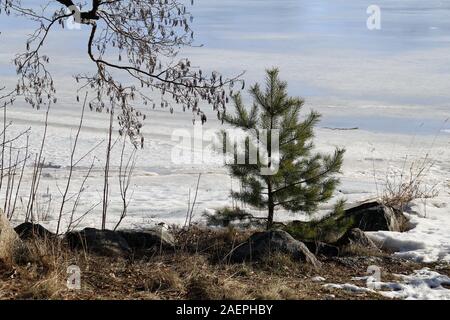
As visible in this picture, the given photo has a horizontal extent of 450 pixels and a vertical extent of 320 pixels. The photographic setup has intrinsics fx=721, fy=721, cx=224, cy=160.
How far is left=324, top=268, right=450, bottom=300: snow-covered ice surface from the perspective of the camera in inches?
227

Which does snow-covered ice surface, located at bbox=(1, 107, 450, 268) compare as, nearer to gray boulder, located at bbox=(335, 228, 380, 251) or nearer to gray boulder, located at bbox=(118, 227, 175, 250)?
gray boulder, located at bbox=(335, 228, 380, 251)

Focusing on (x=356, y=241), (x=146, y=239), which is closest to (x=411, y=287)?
(x=356, y=241)

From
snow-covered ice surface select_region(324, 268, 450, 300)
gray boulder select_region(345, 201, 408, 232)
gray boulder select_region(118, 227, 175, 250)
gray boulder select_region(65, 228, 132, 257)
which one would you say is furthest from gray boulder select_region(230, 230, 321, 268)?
gray boulder select_region(345, 201, 408, 232)

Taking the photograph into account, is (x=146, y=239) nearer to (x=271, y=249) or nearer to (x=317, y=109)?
(x=271, y=249)

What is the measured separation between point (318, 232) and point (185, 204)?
14.1 ft

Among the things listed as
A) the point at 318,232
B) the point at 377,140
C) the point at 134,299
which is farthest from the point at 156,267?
the point at 377,140

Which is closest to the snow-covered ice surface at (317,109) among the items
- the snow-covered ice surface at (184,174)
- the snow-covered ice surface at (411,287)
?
the snow-covered ice surface at (184,174)

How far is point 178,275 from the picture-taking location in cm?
559

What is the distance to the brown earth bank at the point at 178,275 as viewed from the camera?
5121 millimetres

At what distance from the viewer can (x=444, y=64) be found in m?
26.0

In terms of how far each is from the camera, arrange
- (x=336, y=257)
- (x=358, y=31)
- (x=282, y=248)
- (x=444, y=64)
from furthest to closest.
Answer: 1. (x=358, y=31)
2. (x=444, y=64)
3. (x=336, y=257)
4. (x=282, y=248)

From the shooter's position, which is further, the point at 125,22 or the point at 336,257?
the point at 125,22

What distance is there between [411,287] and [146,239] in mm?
2745
